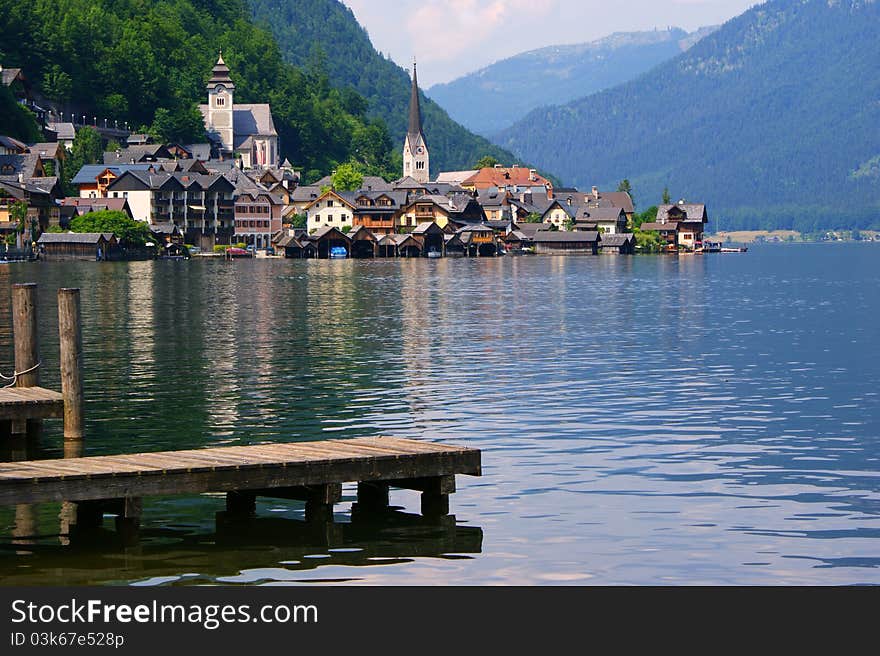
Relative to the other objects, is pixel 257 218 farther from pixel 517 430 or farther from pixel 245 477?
pixel 245 477

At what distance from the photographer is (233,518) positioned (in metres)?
24.1

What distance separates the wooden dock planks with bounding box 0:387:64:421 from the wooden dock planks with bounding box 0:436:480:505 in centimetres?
783

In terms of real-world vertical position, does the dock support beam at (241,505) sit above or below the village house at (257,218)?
below

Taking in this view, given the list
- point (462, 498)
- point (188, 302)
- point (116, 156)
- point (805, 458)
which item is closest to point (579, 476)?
point (462, 498)

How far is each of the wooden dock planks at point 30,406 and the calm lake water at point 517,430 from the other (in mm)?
718


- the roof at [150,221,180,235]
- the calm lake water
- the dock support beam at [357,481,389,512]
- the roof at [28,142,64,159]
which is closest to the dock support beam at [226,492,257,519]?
the calm lake water

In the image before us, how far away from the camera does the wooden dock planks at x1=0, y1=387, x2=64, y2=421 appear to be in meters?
30.6

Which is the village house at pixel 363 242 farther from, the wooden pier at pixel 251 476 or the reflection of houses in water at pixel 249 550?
the reflection of houses in water at pixel 249 550

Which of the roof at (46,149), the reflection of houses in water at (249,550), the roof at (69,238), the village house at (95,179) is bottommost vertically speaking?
the reflection of houses in water at (249,550)

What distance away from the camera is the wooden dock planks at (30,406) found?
1204 inches

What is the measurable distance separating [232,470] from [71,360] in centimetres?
813

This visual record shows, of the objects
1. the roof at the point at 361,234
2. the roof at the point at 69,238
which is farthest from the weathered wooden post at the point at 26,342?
the roof at the point at 361,234
